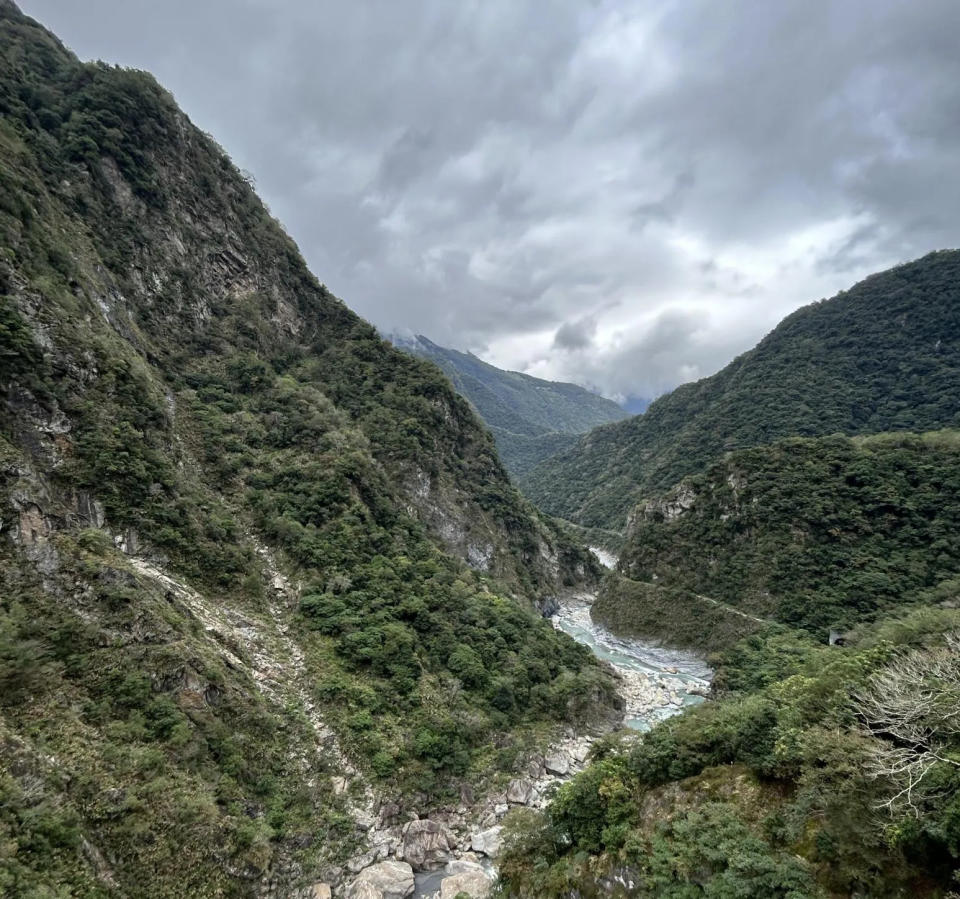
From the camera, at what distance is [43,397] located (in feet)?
76.8

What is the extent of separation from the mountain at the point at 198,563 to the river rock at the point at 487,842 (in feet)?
7.38

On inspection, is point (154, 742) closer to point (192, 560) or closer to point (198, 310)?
point (192, 560)

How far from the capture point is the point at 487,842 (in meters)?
21.6

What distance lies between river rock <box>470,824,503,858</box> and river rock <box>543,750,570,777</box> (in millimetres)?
6245

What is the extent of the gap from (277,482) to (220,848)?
1027 inches

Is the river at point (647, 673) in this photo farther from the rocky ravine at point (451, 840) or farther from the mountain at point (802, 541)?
the mountain at point (802, 541)

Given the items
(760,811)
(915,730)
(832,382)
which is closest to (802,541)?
(760,811)

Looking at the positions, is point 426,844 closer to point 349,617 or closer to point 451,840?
point 451,840

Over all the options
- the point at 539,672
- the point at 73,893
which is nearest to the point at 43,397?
the point at 73,893

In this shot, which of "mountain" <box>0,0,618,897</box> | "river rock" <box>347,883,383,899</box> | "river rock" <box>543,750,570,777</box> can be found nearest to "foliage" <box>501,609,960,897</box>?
"river rock" <box>347,883,383,899</box>

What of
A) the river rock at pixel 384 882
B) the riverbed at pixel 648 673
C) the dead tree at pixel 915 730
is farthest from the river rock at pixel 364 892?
the riverbed at pixel 648 673

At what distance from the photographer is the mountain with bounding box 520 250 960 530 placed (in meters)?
83.9

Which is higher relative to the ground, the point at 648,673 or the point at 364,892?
the point at 364,892

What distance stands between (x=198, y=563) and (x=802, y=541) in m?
55.8
